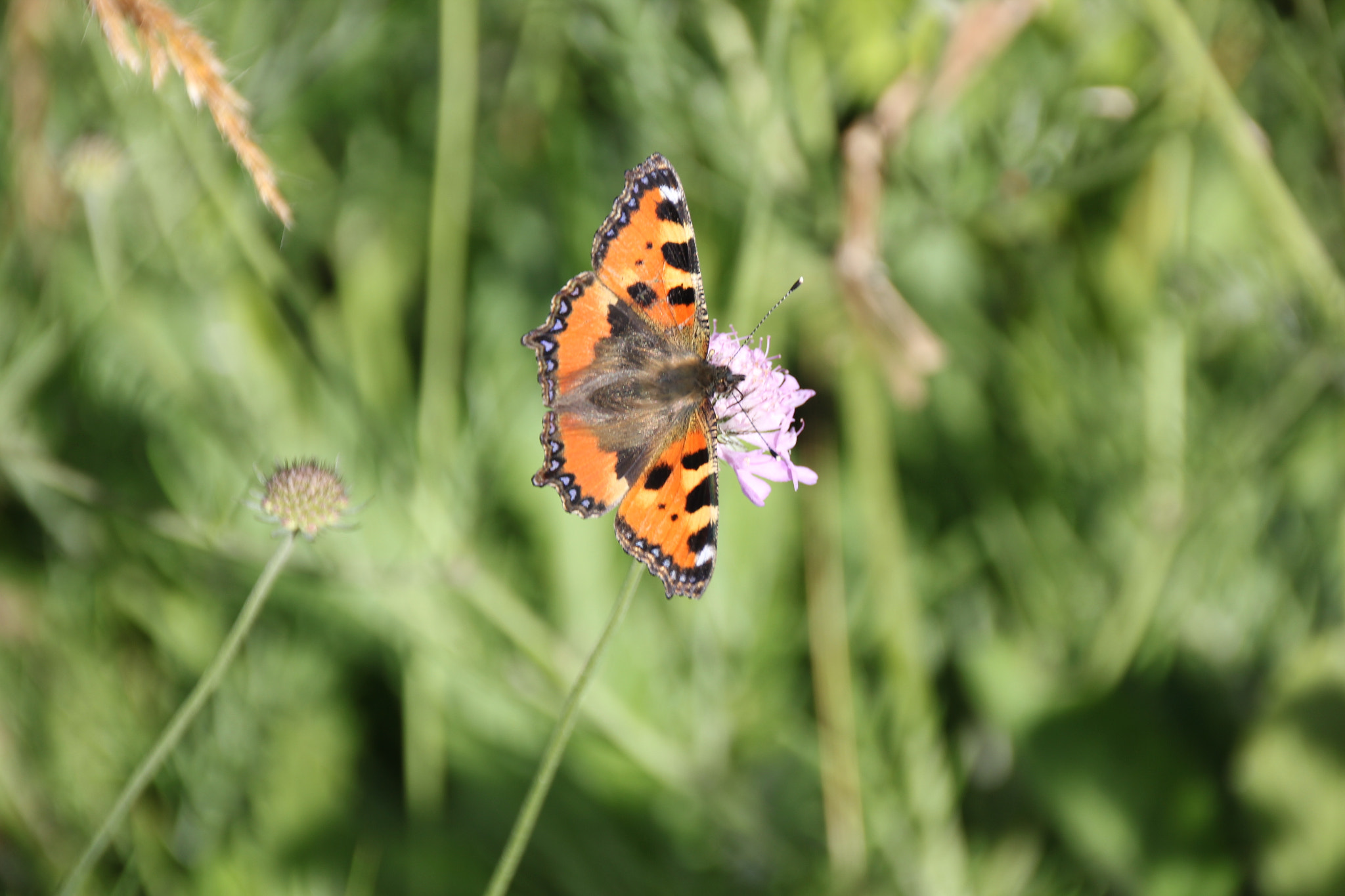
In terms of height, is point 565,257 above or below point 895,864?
above

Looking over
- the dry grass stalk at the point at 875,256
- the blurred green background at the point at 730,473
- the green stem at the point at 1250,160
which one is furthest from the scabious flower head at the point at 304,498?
the green stem at the point at 1250,160

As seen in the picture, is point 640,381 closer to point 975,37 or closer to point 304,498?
point 304,498

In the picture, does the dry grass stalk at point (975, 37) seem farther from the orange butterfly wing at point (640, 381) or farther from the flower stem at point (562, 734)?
the flower stem at point (562, 734)

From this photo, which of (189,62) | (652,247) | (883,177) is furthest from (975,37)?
(189,62)

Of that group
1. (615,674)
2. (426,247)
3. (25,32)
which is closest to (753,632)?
(615,674)

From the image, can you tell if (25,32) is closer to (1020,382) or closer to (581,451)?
(581,451)

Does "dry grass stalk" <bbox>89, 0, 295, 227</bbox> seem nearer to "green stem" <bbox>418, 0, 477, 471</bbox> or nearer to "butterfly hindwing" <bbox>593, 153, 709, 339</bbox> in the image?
"butterfly hindwing" <bbox>593, 153, 709, 339</bbox>
